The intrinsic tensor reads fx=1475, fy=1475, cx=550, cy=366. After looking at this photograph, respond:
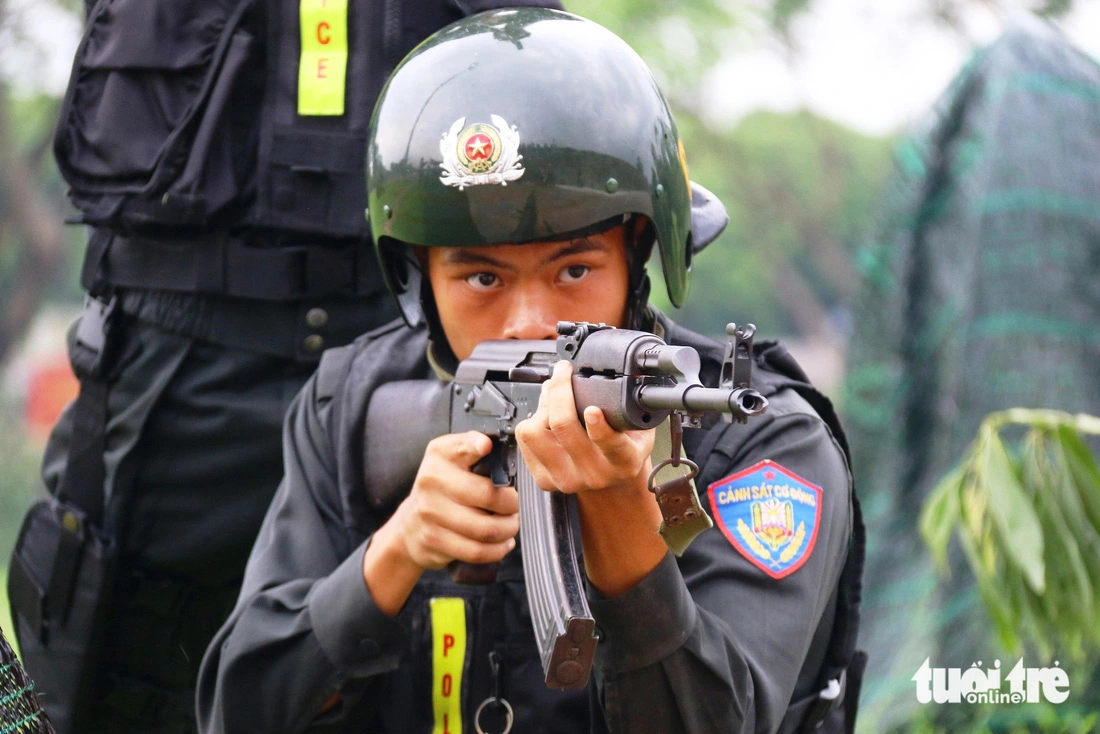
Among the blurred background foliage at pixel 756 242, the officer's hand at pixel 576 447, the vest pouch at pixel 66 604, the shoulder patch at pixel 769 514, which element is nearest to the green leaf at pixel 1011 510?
the blurred background foliage at pixel 756 242

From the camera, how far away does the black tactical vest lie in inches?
131

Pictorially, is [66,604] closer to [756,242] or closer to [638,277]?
[638,277]

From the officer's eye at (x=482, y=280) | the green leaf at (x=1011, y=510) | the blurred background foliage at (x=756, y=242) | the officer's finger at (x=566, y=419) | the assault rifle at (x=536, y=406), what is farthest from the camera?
the blurred background foliage at (x=756, y=242)

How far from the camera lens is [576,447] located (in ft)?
6.88

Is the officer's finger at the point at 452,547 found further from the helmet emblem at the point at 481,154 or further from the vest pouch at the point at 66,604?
the vest pouch at the point at 66,604

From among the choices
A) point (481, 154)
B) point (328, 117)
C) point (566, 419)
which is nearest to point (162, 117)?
point (328, 117)

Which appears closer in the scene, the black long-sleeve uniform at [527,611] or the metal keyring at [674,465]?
the metal keyring at [674,465]

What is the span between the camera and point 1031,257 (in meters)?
5.61

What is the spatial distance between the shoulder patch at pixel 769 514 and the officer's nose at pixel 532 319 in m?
0.40

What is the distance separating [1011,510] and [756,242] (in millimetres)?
24720

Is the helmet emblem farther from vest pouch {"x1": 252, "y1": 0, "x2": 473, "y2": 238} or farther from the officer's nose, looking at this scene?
vest pouch {"x1": 252, "y1": 0, "x2": 473, "y2": 238}

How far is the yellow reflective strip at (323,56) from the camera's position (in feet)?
11.0

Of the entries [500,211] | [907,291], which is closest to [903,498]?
[907,291]

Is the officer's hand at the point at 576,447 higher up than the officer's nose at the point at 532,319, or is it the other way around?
the officer's nose at the point at 532,319
